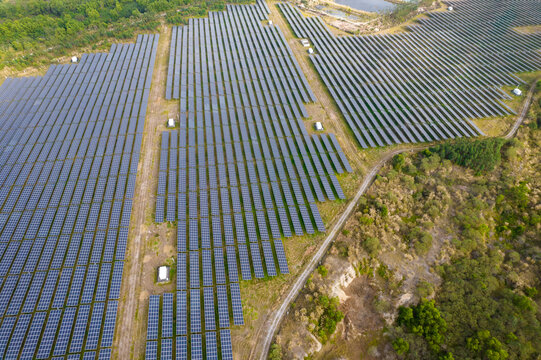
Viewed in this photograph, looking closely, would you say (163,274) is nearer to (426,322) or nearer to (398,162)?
(426,322)

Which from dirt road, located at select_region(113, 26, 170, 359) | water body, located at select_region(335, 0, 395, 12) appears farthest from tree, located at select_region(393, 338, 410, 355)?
water body, located at select_region(335, 0, 395, 12)

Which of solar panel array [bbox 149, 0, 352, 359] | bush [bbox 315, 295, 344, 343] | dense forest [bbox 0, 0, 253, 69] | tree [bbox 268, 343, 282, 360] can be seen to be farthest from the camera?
dense forest [bbox 0, 0, 253, 69]

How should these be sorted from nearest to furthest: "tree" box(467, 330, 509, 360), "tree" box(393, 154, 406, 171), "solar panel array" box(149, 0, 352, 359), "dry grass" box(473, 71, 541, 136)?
1. "tree" box(467, 330, 509, 360)
2. "solar panel array" box(149, 0, 352, 359)
3. "tree" box(393, 154, 406, 171)
4. "dry grass" box(473, 71, 541, 136)

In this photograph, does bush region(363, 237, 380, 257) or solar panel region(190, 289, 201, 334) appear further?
bush region(363, 237, 380, 257)

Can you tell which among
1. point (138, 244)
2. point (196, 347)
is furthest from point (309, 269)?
point (138, 244)

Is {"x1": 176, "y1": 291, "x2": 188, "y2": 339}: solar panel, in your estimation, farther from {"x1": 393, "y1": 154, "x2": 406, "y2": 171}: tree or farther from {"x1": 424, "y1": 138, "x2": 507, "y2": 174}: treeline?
{"x1": 424, "y1": 138, "x2": 507, "y2": 174}: treeline

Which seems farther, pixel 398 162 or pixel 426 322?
pixel 398 162

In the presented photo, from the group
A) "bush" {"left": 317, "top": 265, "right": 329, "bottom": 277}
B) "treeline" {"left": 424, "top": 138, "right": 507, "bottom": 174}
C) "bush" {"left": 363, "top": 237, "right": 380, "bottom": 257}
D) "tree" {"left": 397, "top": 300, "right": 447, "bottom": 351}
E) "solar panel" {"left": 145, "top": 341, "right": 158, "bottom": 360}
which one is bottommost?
"solar panel" {"left": 145, "top": 341, "right": 158, "bottom": 360}

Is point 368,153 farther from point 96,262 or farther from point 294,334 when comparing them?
point 96,262

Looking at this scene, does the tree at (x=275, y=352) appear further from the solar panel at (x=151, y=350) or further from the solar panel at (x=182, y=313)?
the solar panel at (x=151, y=350)
